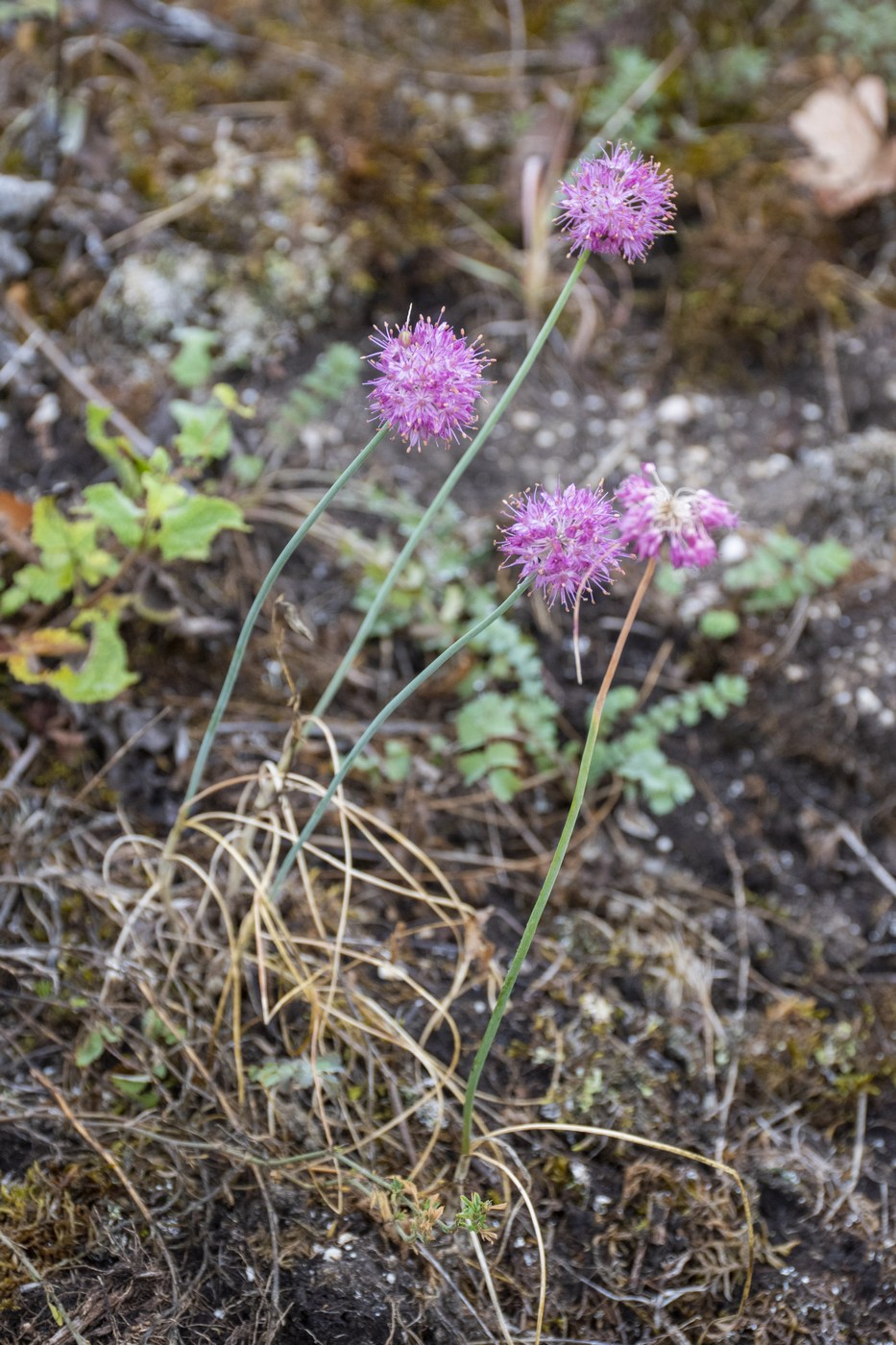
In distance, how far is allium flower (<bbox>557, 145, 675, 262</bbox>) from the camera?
116 centimetres

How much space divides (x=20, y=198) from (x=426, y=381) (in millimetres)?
1824

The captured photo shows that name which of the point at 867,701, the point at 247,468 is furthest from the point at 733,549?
the point at 247,468

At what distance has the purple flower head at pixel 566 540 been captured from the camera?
45.3 inches

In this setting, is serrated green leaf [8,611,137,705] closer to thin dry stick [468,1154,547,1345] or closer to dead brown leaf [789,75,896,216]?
thin dry stick [468,1154,547,1345]

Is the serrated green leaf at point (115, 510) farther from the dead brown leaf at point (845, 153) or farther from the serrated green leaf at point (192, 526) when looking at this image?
the dead brown leaf at point (845, 153)

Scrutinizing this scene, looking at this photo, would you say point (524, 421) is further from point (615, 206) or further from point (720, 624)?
point (615, 206)

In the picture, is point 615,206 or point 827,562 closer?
point 615,206

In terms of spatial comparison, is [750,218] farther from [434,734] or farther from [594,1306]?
[594,1306]

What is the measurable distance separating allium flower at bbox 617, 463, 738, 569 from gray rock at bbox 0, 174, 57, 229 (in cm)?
196

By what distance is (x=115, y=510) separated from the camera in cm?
176

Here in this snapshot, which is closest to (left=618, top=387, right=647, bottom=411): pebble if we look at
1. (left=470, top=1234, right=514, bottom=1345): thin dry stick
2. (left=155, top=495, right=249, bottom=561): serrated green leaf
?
(left=155, top=495, right=249, bottom=561): serrated green leaf

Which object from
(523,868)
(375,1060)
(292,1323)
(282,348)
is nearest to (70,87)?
(282,348)

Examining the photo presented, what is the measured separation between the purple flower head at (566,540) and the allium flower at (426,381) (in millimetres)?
150

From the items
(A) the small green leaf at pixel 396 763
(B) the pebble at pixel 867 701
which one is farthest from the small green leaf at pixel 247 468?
(B) the pebble at pixel 867 701
